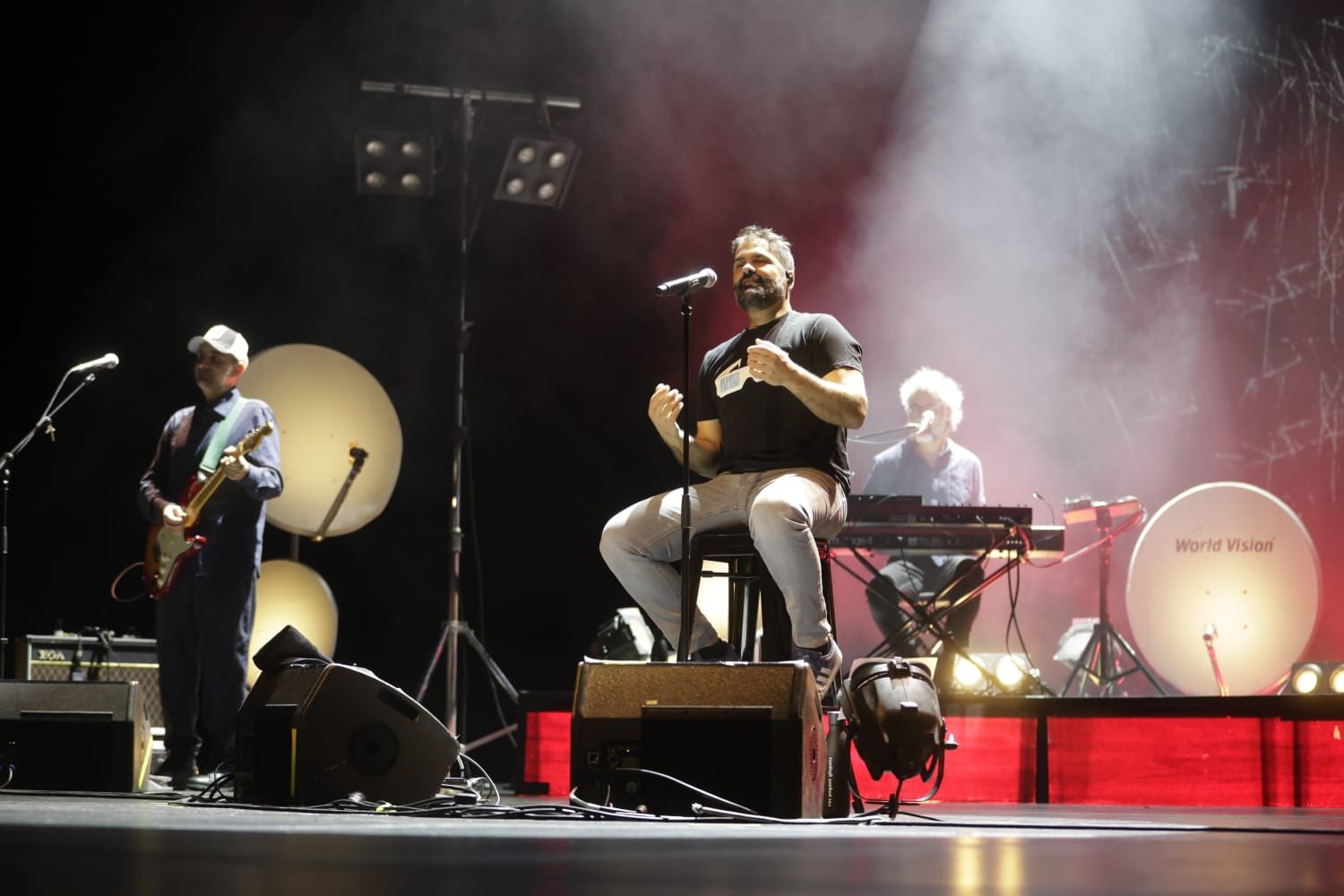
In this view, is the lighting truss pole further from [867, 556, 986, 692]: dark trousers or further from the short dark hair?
the short dark hair

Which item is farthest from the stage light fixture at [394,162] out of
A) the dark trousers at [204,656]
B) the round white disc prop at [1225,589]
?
the round white disc prop at [1225,589]

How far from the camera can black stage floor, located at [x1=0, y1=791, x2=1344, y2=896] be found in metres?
1.52

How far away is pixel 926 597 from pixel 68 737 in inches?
126

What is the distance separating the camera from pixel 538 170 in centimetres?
624

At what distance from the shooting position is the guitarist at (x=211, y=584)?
4.39m

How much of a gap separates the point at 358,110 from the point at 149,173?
0.92 m

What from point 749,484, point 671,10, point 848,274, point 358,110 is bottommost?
point 749,484

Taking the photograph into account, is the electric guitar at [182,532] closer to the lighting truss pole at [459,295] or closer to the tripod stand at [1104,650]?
the lighting truss pole at [459,295]

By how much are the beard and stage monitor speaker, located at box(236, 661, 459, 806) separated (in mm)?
1256

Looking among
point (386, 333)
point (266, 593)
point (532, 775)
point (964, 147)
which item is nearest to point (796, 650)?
point (532, 775)

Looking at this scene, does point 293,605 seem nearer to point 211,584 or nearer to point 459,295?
point 459,295

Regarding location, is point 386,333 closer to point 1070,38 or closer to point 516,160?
point 516,160

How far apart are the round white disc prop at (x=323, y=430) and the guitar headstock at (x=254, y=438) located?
1.52 metres

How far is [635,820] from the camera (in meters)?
2.77
